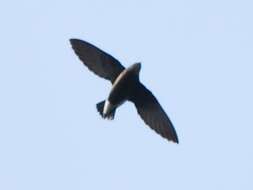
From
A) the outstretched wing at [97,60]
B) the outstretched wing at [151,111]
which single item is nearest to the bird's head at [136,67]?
the outstretched wing at [151,111]

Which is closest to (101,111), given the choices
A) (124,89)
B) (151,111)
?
(124,89)

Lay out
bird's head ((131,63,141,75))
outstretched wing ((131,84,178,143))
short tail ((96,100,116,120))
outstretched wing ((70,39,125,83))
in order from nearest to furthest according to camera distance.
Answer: bird's head ((131,63,141,75))
short tail ((96,100,116,120))
outstretched wing ((131,84,178,143))
outstretched wing ((70,39,125,83))

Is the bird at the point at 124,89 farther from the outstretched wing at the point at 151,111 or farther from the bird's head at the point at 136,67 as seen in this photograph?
the bird's head at the point at 136,67

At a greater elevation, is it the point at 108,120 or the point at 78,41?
the point at 78,41

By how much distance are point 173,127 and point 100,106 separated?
40.3 inches

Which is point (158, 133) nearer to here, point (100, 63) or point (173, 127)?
point (173, 127)

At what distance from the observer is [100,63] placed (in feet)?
41.6

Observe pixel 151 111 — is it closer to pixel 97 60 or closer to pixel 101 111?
pixel 101 111

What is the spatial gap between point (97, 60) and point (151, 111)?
3.35 ft

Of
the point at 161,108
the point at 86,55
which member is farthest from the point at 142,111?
the point at 86,55

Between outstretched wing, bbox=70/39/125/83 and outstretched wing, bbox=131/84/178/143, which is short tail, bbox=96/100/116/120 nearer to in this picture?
outstretched wing, bbox=70/39/125/83

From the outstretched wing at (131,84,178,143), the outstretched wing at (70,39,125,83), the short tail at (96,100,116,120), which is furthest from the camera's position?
the outstretched wing at (70,39,125,83)

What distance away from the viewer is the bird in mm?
12242

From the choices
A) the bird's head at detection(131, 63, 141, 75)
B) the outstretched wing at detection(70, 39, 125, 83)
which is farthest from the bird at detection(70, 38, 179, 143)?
the bird's head at detection(131, 63, 141, 75)
